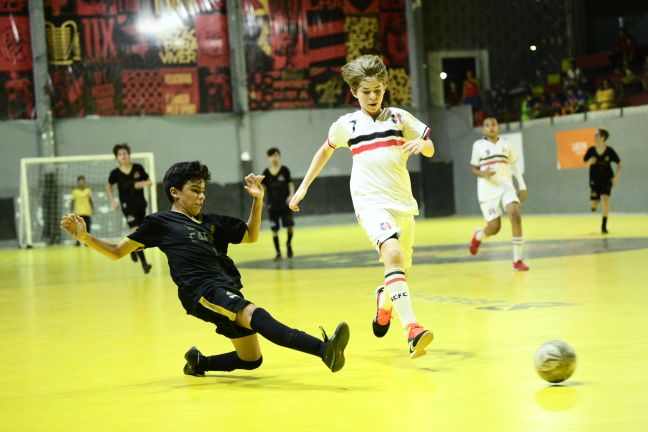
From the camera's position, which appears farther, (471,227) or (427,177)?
(427,177)

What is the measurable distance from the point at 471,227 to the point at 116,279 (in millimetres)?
13554

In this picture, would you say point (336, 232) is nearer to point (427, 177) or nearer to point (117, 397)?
point (427, 177)

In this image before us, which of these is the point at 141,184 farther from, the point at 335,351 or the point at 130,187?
the point at 335,351

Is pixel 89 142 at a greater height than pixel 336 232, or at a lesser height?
greater

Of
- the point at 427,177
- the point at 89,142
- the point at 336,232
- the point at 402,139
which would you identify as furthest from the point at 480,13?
the point at 402,139

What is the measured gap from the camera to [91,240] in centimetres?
647

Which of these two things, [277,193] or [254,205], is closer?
[254,205]

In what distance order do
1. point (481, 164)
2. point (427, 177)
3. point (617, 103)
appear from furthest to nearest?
point (427, 177), point (617, 103), point (481, 164)

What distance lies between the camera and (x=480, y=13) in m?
36.8

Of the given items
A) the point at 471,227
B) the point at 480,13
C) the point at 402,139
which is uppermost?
the point at 480,13

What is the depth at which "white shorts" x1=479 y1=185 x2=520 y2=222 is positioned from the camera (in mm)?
13875

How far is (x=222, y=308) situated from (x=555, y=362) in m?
2.00

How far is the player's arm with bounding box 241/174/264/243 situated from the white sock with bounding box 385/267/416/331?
1114 millimetres

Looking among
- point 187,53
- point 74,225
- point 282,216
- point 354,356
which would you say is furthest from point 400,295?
point 187,53
